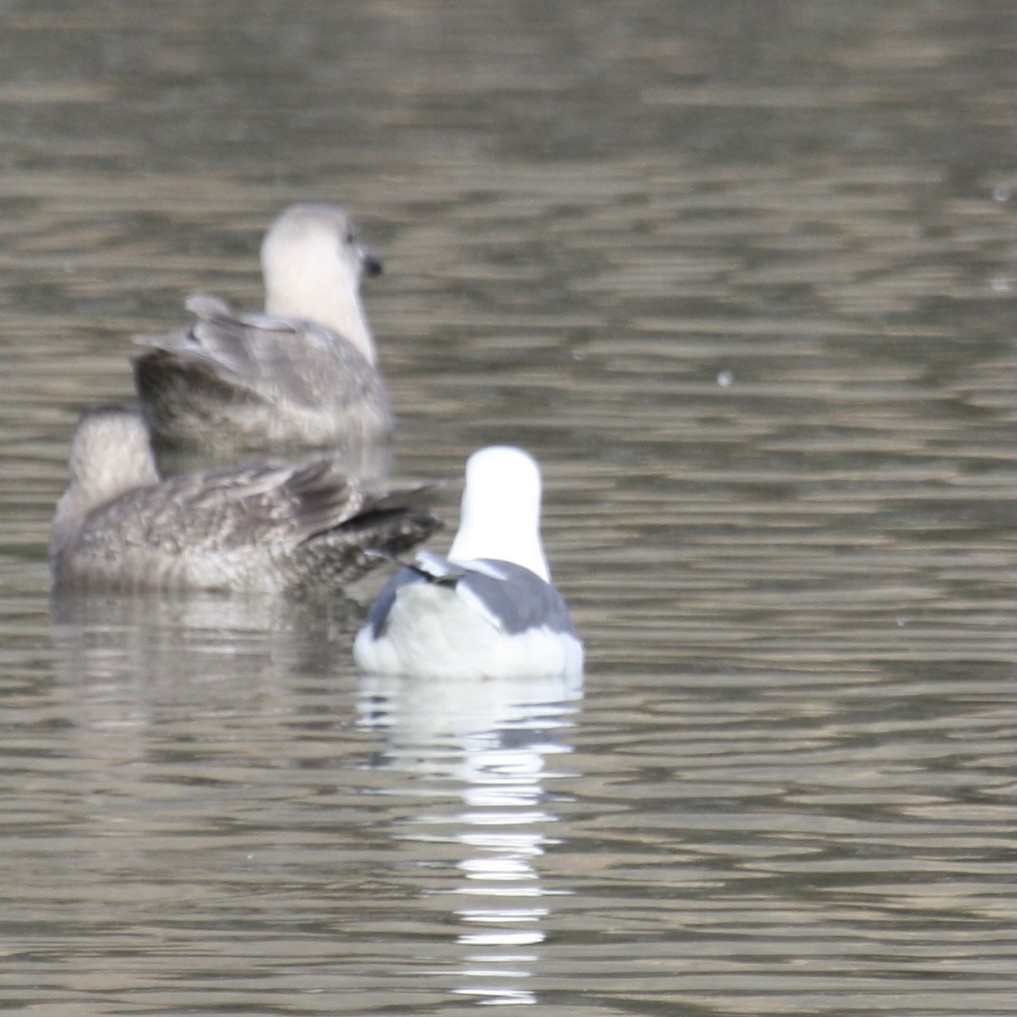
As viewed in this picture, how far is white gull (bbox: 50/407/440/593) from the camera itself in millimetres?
11883

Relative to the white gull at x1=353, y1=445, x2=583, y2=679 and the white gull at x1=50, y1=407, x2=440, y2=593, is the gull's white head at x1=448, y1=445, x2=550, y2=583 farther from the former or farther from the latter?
the white gull at x1=50, y1=407, x2=440, y2=593

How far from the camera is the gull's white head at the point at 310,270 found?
53.1 ft

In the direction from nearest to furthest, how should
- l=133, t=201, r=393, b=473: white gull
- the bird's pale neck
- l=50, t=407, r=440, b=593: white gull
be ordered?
l=50, t=407, r=440, b=593: white gull
l=133, t=201, r=393, b=473: white gull
the bird's pale neck

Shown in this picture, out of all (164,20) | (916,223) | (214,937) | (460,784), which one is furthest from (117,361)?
(164,20)

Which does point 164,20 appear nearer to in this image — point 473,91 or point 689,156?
point 473,91

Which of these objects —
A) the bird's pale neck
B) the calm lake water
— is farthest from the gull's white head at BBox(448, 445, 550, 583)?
the bird's pale neck

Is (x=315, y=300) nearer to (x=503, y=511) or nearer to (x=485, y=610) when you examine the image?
(x=503, y=511)

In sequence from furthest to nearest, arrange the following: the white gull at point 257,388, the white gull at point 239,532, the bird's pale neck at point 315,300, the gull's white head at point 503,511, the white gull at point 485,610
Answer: the bird's pale neck at point 315,300 → the white gull at point 257,388 → the white gull at point 239,532 → the gull's white head at point 503,511 → the white gull at point 485,610

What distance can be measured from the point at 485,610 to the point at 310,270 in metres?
6.57

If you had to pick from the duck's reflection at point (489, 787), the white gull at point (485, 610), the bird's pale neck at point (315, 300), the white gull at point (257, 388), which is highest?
the bird's pale neck at point (315, 300)

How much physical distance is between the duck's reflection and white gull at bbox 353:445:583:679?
84 millimetres

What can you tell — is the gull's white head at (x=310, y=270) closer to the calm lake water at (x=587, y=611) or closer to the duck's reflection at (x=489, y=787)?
the calm lake water at (x=587, y=611)

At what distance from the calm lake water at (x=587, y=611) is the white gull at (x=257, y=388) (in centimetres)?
31

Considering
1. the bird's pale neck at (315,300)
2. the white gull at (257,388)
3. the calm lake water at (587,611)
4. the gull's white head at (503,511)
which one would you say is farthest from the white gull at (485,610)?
the bird's pale neck at (315,300)
